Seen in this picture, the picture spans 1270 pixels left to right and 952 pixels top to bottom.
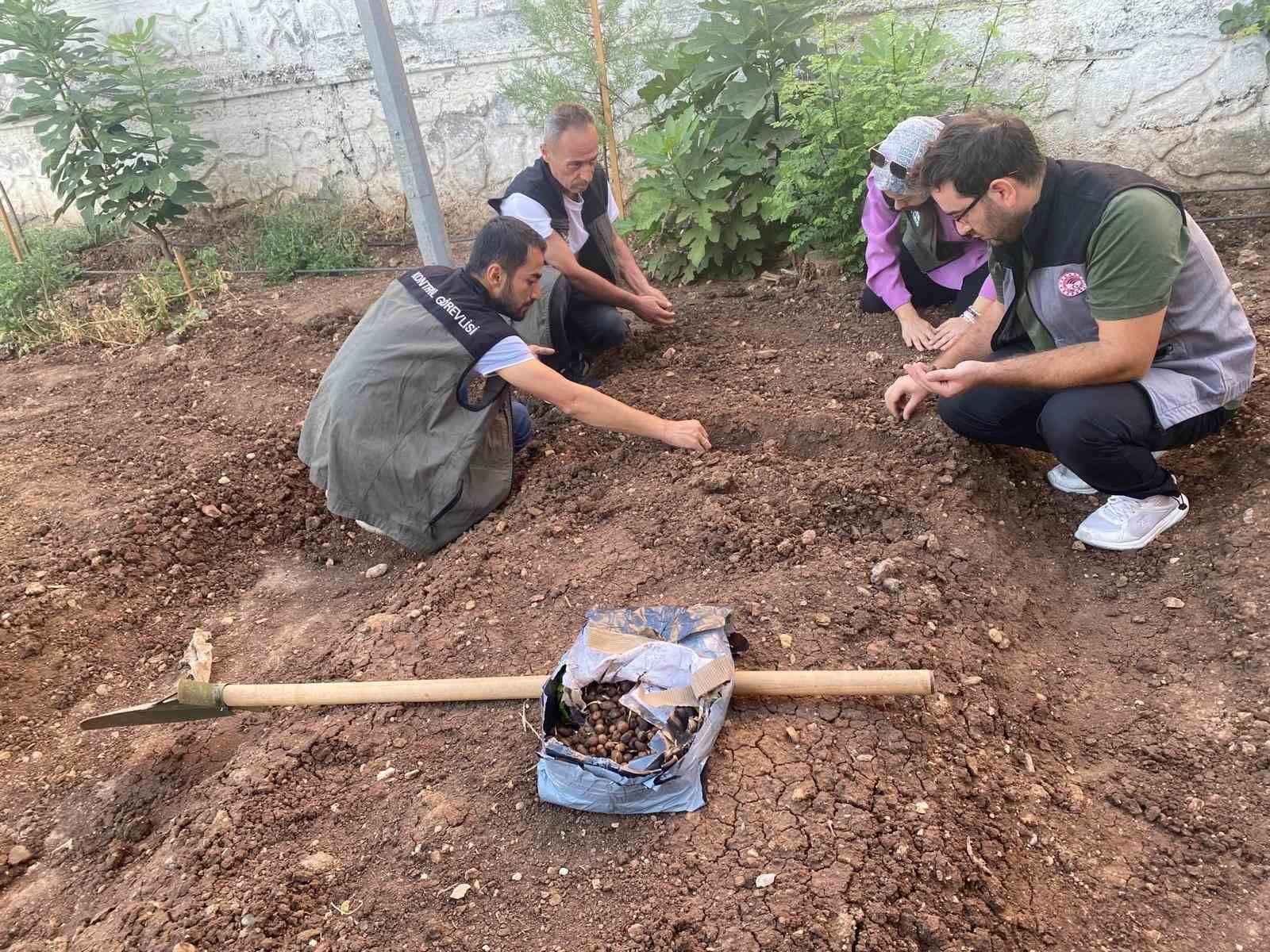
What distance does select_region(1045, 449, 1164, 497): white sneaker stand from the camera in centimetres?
280

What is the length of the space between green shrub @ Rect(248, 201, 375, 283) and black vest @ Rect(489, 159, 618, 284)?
2574 millimetres

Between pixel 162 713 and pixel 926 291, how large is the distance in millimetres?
3345

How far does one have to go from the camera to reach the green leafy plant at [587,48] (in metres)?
5.05

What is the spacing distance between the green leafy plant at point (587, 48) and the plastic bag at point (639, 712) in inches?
155

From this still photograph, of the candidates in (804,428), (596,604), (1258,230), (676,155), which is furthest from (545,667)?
(1258,230)

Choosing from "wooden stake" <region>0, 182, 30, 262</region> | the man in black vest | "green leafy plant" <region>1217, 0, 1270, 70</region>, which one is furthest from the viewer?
"wooden stake" <region>0, 182, 30, 262</region>

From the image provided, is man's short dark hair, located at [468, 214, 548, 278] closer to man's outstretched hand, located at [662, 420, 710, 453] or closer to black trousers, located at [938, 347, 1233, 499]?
man's outstretched hand, located at [662, 420, 710, 453]

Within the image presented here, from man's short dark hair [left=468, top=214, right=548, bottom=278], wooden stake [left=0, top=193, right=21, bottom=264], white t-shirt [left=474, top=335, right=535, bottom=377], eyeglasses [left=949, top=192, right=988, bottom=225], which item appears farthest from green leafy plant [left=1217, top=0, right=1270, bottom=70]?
wooden stake [left=0, top=193, right=21, bottom=264]

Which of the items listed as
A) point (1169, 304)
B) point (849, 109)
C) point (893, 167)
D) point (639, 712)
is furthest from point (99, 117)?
point (1169, 304)

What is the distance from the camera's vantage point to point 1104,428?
7.93 ft

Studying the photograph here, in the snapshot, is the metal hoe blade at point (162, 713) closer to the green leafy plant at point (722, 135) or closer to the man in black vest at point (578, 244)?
the man in black vest at point (578, 244)

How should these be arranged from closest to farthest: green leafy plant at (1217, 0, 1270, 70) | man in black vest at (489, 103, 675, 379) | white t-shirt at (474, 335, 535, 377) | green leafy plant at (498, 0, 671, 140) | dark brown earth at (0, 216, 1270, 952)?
dark brown earth at (0, 216, 1270, 952) < white t-shirt at (474, 335, 535, 377) < man in black vest at (489, 103, 675, 379) < green leafy plant at (1217, 0, 1270, 70) < green leafy plant at (498, 0, 671, 140)

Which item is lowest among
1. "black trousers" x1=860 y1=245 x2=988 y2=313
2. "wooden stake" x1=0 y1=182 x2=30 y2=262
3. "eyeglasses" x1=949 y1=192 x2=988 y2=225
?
"black trousers" x1=860 y1=245 x2=988 y2=313

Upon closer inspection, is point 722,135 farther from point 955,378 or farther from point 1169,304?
point 1169,304
